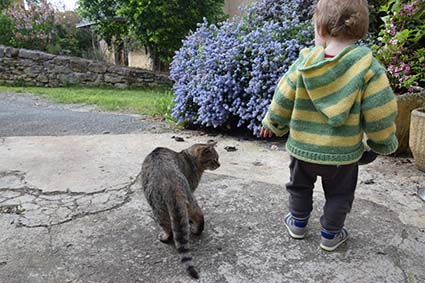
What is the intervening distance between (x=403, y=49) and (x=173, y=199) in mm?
2993

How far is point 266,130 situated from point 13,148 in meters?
2.64

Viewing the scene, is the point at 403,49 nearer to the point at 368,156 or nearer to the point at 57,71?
the point at 368,156

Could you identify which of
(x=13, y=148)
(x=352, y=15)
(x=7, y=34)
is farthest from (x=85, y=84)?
(x=352, y=15)

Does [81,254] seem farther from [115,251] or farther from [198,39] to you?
[198,39]

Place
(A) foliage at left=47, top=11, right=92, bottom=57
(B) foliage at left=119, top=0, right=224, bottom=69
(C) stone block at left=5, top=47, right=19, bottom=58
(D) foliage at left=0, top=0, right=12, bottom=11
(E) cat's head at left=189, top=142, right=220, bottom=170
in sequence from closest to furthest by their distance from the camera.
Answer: (E) cat's head at left=189, top=142, right=220, bottom=170 < (B) foliage at left=119, top=0, right=224, bottom=69 < (C) stone block at left=5, top=47, right=19, bottom=58 < (A) foliage at left=47, top=11, right=92, bottom=57 < (D) foliage at left=0, top=0, right=12, bottom=11

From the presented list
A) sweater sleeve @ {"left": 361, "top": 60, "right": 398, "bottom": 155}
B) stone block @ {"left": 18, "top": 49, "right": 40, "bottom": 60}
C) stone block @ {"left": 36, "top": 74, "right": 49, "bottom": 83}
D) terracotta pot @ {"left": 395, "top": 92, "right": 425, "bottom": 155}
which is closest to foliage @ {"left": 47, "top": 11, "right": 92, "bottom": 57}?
stone block @ {"left": 18, "top": 49, "right": 40, "bottom": 60}

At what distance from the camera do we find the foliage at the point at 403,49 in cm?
339

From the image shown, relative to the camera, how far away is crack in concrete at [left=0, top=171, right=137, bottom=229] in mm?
2117

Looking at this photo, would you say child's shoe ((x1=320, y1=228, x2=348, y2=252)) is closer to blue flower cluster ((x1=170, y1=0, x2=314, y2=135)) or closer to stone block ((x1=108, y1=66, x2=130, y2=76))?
blue flower cluster ((x1=170, y1=0, x2=314, y2=135))

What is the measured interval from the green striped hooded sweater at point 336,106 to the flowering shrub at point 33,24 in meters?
10.4

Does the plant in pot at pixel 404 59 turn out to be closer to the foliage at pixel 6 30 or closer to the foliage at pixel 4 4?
the foliage at pixel 6 30

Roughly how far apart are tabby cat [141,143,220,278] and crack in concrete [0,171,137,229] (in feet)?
1.84

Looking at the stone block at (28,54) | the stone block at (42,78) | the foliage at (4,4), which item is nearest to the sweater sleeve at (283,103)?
the stone block at (42,78)

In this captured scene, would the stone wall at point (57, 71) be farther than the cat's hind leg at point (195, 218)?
Yes
